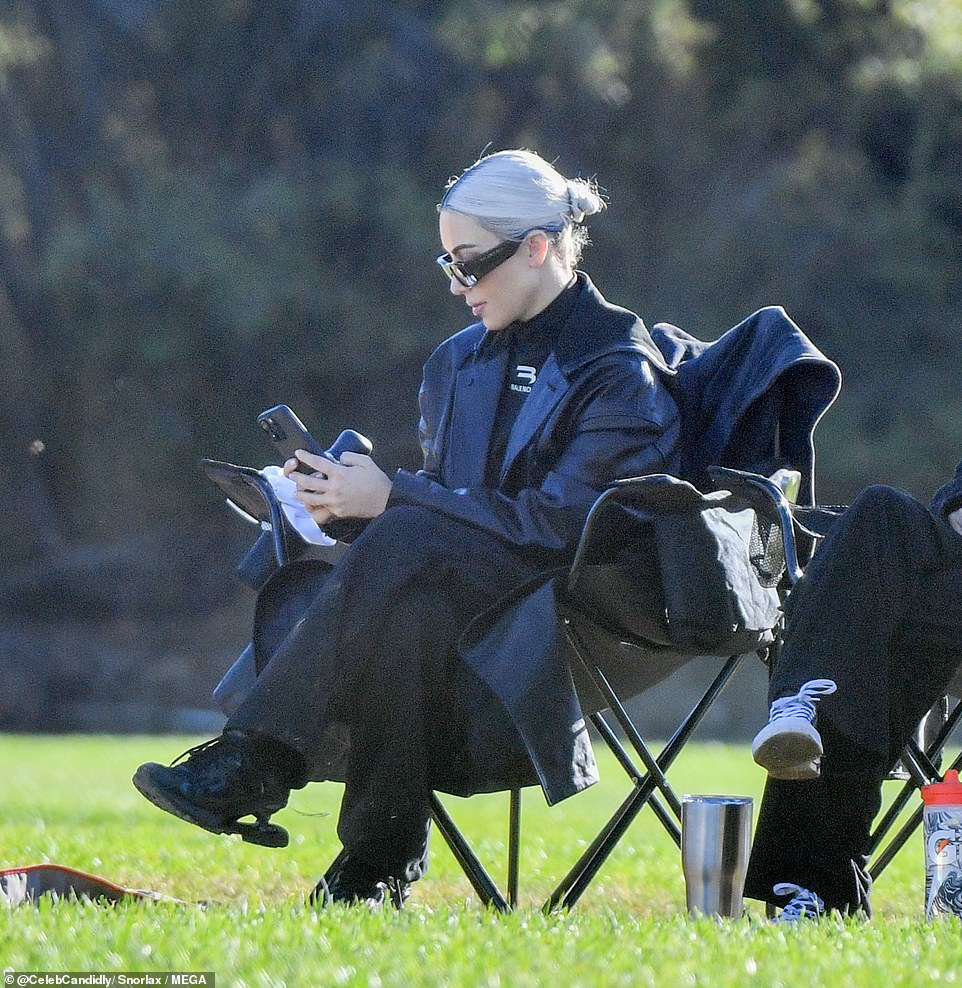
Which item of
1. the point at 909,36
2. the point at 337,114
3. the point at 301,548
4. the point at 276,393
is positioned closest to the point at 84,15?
the point at 337,114

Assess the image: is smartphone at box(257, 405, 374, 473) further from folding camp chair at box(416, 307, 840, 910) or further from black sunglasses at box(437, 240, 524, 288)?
folding camp chair at box(416, 307, 840, 910)

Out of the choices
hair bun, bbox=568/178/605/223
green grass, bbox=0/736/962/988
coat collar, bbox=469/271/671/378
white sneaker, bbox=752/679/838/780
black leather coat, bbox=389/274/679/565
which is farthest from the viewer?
hair bun, bbox=568/178/605/223

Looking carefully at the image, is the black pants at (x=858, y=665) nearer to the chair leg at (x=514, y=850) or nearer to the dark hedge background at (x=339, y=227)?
the chair leg at (x=514, y=850)

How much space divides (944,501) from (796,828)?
1.75ft

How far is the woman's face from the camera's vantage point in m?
3.12

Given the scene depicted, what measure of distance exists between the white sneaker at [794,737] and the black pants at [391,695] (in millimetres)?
357

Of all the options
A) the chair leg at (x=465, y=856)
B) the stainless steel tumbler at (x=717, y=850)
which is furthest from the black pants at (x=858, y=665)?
the chair leg at (x=465, y=856)

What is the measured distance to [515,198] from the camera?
314 cm

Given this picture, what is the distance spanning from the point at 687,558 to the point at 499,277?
2.25ft

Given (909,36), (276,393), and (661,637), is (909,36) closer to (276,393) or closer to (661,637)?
(276,393)

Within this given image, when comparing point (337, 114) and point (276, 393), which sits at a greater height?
point (337, 114)

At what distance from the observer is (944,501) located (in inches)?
108

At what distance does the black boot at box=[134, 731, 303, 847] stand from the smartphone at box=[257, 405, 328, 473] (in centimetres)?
50

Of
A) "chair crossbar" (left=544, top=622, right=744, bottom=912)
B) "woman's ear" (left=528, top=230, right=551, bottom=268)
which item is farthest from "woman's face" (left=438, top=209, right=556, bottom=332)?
"chair crossbar" (left=544, top=622, right=744, bottom=912)
